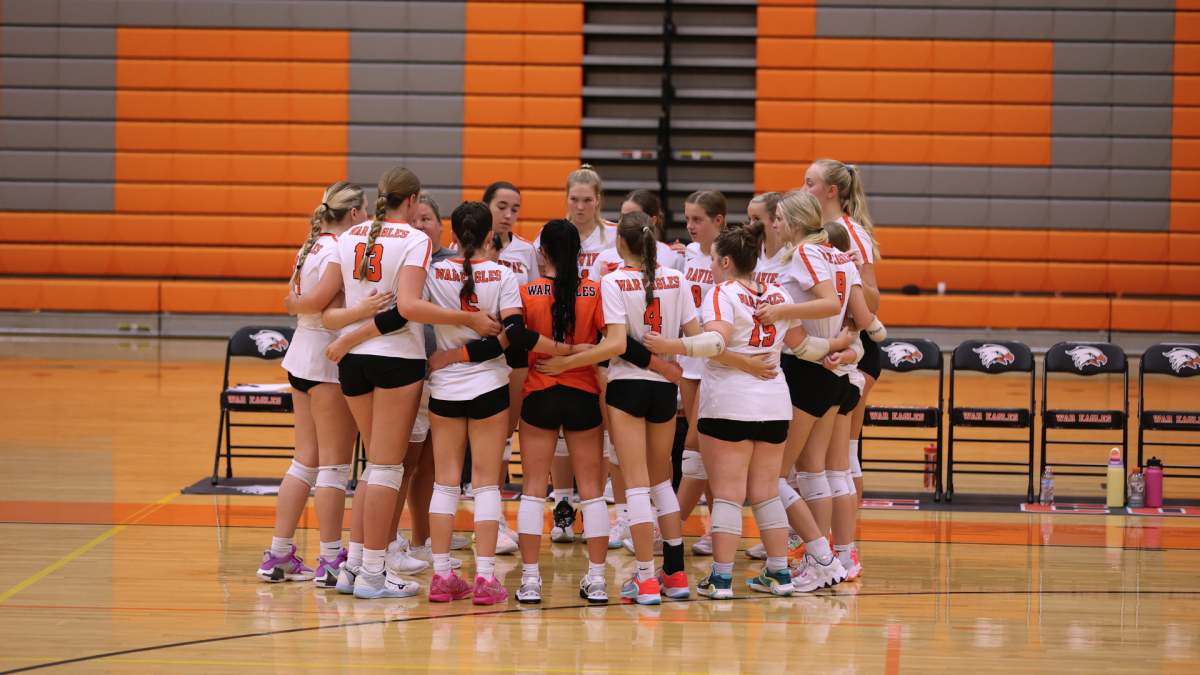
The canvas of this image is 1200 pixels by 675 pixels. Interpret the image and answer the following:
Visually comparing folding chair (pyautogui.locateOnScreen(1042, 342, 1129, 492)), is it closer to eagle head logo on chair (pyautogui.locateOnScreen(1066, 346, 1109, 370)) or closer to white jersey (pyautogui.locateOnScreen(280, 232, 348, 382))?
eagle head logo on chair (pyautogui.locateOnScreen(1066, 346, 1109, 370))

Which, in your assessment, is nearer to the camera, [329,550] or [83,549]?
[329,550]

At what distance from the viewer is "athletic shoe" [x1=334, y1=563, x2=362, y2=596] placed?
3.70m

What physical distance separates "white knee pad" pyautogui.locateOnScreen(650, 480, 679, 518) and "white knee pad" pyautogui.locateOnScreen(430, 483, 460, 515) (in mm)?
736

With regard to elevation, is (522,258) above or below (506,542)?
above

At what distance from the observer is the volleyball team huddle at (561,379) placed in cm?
352

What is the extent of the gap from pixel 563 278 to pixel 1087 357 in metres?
3.52

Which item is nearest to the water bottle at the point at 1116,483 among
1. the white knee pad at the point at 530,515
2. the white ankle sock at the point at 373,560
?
the white knee pad at the point at 530,515

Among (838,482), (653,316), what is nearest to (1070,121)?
(838,482)

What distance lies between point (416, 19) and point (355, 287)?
8.63 m

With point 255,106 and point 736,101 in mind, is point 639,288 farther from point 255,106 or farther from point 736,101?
point 255,106

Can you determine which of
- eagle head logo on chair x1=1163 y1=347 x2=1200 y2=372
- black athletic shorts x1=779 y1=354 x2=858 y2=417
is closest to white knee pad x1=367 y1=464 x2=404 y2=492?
black athletic shorts x1=779 y1=354 x2=858 y2=417

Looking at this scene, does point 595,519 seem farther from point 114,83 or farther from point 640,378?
point 114,83

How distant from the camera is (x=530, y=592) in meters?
3.60

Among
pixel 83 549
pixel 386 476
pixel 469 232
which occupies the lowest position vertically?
pixel 83 549
